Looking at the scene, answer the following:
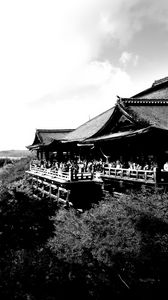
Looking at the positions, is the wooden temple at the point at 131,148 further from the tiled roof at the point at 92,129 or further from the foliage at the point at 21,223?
the foliage at the point at 21,223

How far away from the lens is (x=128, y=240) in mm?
9422

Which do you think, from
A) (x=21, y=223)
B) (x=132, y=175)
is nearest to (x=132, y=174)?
(x=132, y=175)

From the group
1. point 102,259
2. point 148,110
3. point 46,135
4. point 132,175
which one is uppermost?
point 148,110

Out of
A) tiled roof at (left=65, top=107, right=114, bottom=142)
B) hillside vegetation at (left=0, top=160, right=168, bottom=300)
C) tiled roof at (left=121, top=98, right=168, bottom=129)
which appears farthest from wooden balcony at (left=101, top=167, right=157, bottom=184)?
tiled roof at (left=65, top=107, right=114, bottom=142)

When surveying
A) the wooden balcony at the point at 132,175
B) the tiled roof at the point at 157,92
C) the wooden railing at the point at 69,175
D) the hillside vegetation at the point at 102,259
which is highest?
the tiled roof at the point at 157,92

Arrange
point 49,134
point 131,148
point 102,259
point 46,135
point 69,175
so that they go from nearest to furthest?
1. point 102,259
2. point 131,148
3. point 69,175
4. point 46,135
5. point 49,134

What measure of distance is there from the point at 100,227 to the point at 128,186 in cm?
586

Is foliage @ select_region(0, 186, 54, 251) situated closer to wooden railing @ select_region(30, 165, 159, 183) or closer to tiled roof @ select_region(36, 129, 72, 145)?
wooden railing @ select_region(30, 165, 159, 183)

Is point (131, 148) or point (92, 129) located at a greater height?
point (92, 129)

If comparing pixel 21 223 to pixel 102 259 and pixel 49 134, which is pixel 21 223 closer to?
pixel 102 259

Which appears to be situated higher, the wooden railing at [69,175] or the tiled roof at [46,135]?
the tiled roof at [46,135]

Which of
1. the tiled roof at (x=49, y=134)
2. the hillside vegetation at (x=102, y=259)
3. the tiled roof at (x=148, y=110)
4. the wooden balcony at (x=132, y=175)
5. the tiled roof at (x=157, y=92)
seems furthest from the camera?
the tiled roof at (x=49, y=134)

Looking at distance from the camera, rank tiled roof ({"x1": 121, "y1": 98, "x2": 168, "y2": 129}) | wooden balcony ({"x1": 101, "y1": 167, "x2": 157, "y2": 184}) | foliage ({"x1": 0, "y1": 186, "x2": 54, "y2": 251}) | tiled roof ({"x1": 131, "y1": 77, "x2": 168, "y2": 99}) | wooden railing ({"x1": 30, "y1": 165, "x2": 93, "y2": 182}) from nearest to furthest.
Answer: foliage ({"x1": 0, "y1": 186, "x2": 54, "y2": 251})
wooden balcony ({"x1": 101, "y1": 167, "x2": 157, "y2": 184})
tiled roof ({"x1": 121, "y1": 98, "x2": 168, "y2": 129})
wooden railing ({"x1": 30, "y1": 165, "x2": 93, "y2": 182})
tiled roof ({"x1": 131, "y1": 77, "x2": 168, "y2": 99})

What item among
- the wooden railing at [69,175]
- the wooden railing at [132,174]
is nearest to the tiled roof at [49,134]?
the wooden railing at [69,175]
